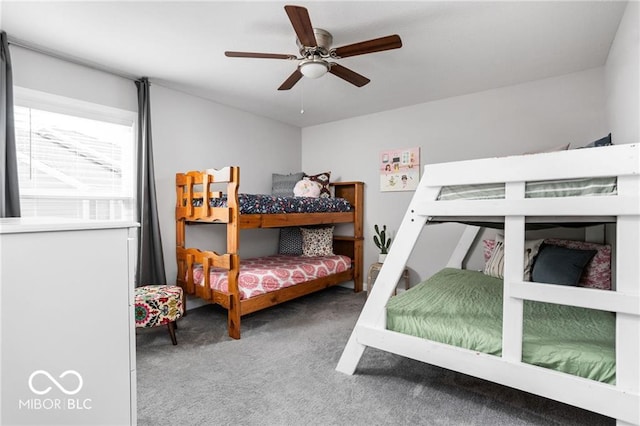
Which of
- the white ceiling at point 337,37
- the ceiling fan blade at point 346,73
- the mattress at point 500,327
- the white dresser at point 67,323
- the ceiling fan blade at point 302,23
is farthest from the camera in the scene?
the ceiling fan blade at point 346,73

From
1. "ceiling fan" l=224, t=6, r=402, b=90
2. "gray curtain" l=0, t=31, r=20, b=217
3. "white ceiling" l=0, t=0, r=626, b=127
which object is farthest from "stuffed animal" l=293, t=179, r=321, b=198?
"gray curtain" l=0, t=31, r=20, b=217

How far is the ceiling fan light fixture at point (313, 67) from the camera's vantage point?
2002 millimetres

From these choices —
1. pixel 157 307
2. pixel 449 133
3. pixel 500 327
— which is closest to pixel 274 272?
pixel 157 307

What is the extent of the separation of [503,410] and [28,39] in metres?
3.75

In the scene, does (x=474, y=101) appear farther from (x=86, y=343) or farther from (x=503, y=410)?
(x=86, y=343)

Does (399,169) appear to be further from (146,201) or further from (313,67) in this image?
(146,201)

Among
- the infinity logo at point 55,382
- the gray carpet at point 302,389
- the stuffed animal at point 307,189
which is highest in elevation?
the stuffed animal at point 307,189

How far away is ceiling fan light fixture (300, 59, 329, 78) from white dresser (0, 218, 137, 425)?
1.51m

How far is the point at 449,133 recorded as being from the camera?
11.0ft

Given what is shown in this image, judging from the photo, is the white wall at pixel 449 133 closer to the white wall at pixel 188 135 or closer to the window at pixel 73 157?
the white wall at pixel 188 135

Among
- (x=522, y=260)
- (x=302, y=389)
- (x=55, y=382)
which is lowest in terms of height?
(x=302, y=389)

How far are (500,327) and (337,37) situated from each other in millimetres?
2032

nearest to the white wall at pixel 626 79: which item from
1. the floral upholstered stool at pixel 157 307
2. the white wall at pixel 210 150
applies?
the floral upholstered stool at pixel 157 307

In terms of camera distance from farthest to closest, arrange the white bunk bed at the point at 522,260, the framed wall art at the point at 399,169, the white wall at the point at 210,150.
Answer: the framed wall art at the point at 399,169 < the white wall at the point at 210,150 < the white bunk bed at the point at 522,260
